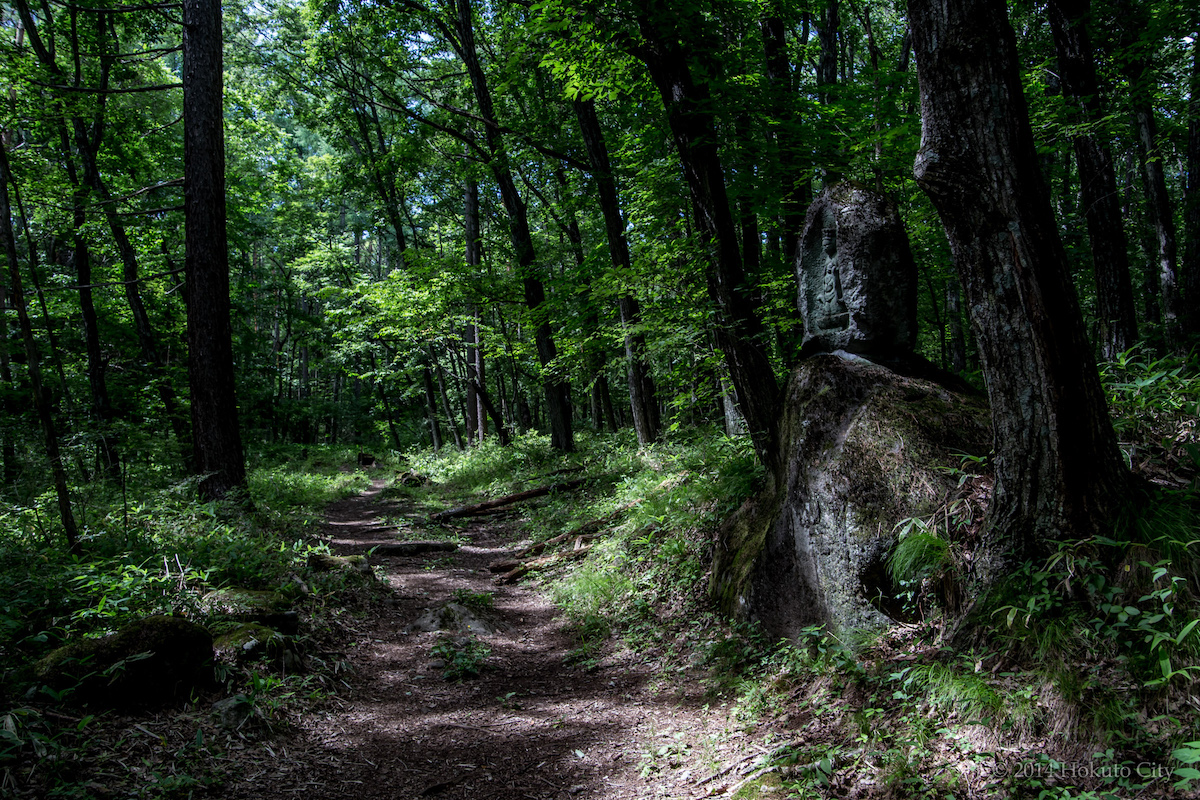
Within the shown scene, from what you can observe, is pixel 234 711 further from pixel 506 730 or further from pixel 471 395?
pixel 471 395

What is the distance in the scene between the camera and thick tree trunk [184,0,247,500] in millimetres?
6961

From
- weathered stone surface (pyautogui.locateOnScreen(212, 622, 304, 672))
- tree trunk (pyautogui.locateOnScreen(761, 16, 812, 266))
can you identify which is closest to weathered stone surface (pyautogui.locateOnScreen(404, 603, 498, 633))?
weathered stone surface (pyautogui.locateOnScreen(212, 622, 304, 672))

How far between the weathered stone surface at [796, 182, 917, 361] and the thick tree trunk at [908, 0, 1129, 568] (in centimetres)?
154

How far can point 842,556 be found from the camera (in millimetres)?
3857

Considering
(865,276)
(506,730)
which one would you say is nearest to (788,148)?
(865,276)

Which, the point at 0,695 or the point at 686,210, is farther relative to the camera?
the point at 686,210

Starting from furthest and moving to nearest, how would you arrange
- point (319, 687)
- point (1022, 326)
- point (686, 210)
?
point (686, 210)
point (319, 687)
point (1022, 326)

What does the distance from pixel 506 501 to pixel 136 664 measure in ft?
26.9

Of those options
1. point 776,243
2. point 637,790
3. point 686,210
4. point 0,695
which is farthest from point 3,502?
point 776,243

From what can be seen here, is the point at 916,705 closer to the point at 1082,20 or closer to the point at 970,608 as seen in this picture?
the point at 970,608

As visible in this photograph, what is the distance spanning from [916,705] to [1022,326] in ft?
6.45

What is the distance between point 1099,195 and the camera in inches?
267

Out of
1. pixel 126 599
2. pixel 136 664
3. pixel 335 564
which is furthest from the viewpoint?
pixel 335 564

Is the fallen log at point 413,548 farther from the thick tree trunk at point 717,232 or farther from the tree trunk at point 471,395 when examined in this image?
the tree trunk at point 471,395
